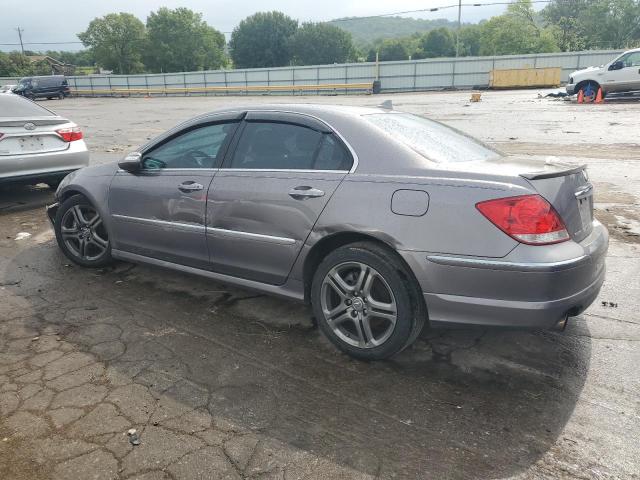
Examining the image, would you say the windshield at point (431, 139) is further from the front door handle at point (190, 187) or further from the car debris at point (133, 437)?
the car debris at point (133, 437)

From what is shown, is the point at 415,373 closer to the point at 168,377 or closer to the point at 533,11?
the point at 168,377

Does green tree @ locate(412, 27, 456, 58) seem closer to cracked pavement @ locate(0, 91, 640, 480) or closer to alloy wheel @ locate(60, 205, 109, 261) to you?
alloy wheel @ locate(60, 205, 109, 261)

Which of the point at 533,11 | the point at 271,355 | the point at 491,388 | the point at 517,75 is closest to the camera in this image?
the point at 491,388

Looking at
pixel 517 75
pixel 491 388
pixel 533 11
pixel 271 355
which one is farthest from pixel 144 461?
pixel 533 11

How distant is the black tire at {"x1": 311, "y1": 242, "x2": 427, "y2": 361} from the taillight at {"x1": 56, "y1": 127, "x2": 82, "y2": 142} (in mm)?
5751

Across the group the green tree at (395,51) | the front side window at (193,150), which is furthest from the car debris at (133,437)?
the green tree at (395,51)

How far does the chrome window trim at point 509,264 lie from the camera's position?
2.66 m

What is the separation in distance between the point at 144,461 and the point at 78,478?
0.91 ft

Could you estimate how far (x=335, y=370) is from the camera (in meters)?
3.13

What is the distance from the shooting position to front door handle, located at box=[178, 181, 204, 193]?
3896 mm

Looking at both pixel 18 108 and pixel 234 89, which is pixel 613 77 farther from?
pixel 234 89

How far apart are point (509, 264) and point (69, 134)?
22.6ft

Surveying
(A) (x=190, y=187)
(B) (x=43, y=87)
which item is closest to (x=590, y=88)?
(A) (x=190, y=187)

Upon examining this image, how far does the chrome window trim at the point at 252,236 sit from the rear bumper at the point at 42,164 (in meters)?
4.50
